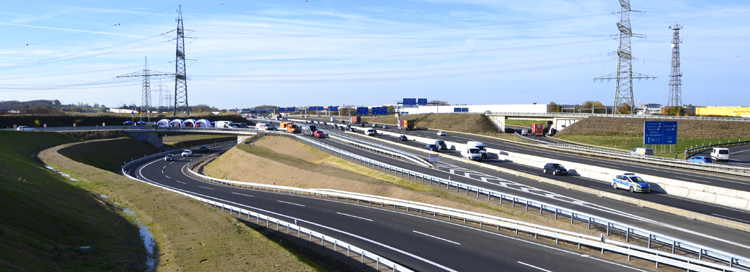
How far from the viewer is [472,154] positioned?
54.6 metres

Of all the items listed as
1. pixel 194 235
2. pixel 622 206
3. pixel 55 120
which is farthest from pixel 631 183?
pixel 55 120

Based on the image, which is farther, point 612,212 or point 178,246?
point 612,212

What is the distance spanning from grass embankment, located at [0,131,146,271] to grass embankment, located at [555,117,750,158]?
66.2 metres

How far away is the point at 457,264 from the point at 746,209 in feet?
70.7

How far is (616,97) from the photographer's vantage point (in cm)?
9844

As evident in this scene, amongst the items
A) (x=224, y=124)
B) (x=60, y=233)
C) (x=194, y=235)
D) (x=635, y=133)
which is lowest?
(x=194, y=235)

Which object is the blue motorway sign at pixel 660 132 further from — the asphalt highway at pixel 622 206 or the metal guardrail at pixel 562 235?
the metal guardrail at pixel 562 235

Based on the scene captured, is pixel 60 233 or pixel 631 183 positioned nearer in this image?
pixel 60 233

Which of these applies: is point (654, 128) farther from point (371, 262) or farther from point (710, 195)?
point (371, 262)

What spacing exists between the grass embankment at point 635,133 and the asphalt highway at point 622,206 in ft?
116

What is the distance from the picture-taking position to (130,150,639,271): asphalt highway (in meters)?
17.6

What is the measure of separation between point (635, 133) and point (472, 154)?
4914cm

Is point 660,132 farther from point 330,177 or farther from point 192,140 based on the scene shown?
point 192,140

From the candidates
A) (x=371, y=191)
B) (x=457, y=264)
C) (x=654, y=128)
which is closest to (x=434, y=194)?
(x=371, y=191)
